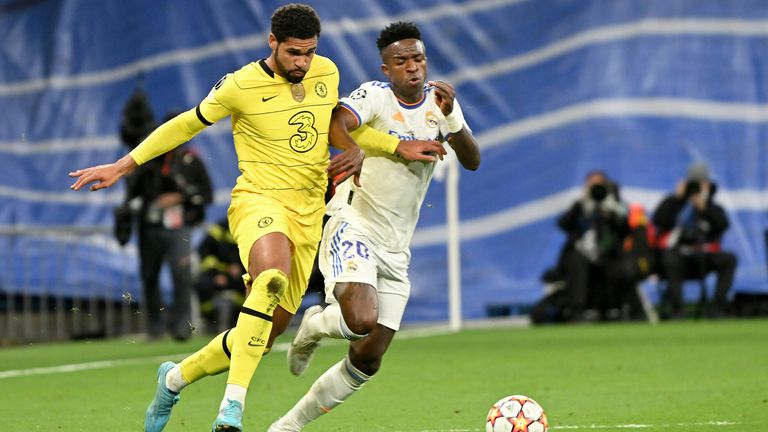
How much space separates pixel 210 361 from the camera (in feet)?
23.7

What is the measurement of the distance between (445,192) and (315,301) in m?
1.95

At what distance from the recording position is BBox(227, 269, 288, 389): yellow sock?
6.91m

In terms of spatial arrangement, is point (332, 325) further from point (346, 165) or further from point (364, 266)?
point (346, 165)

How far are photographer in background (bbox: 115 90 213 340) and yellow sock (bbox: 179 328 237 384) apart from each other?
7.41 metres

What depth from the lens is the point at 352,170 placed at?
7133mm

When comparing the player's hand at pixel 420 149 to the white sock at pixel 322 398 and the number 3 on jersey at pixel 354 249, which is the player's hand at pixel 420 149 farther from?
the white sock at pixel 322 398

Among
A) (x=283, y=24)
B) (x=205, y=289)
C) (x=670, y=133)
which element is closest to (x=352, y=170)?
(x=283, y=24)

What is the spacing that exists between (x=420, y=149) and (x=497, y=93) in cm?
1021

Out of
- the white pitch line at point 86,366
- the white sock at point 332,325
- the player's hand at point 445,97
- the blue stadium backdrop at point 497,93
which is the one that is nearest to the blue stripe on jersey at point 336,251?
the white sock at point 332,325

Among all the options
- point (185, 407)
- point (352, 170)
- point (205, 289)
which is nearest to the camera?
point (352, 170)

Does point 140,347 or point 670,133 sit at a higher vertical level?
point 670,133

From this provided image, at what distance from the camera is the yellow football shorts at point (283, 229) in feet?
23.6

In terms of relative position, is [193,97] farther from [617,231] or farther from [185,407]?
[185,407]

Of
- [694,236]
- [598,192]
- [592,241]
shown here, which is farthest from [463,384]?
[694,236]
